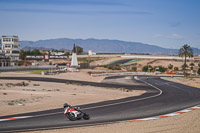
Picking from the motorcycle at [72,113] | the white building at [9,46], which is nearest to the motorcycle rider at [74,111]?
the motorcycle at [72,113]

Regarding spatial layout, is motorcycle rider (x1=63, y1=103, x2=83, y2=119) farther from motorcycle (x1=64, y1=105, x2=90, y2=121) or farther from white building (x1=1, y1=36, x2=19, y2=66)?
white building (x1=1, y1=36, x2=19, y2=66)

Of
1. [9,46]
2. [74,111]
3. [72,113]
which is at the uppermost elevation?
[9,46]

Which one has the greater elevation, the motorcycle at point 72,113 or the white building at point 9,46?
the white building at point 9,46

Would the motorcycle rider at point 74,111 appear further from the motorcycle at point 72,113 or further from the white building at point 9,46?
the white building at point 9,46

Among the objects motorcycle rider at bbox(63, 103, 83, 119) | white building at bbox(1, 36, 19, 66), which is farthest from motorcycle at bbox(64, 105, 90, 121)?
white building at bbox(1, 36, 19, 66)

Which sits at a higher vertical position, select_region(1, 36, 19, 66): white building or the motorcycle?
select_region(1, 36, 19, 66): white building

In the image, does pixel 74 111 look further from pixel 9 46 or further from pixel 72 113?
pixel 9 46

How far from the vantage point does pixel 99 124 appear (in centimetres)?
1709

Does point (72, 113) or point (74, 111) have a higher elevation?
point (74, 111)

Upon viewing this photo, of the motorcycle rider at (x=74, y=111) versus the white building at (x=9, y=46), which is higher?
the white building at (x=9, y=46)

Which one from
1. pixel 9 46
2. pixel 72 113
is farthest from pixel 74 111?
pixel 9 46

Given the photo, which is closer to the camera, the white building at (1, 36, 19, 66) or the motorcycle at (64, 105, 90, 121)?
the motorcycle at (64, 105, 90, 121)

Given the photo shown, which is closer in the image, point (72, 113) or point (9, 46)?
point (72, 113)

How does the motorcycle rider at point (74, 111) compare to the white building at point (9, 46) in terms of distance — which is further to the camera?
the white building at point (9, 46)
